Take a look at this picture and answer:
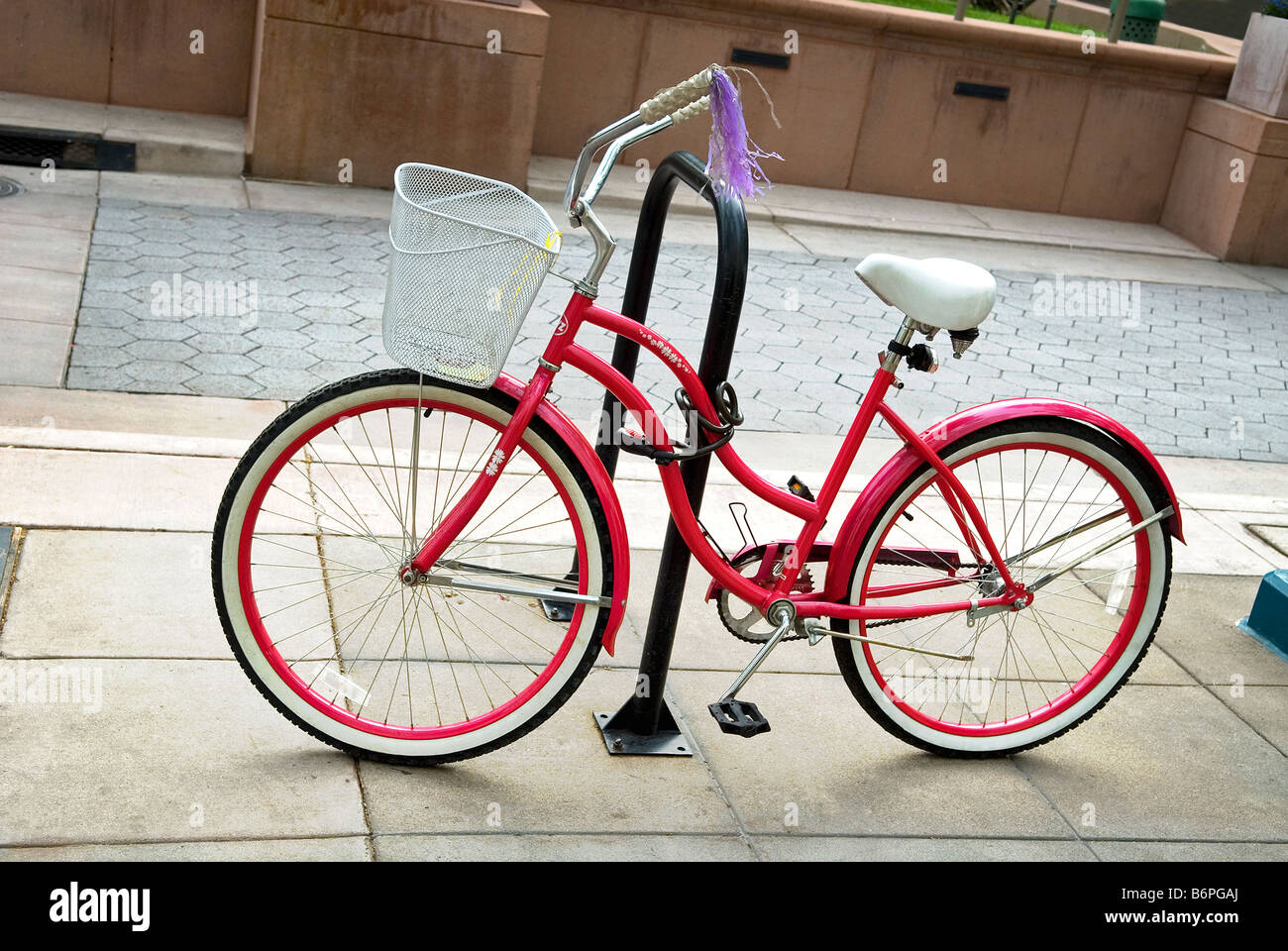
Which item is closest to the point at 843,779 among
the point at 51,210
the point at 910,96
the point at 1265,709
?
the point at 1265,709

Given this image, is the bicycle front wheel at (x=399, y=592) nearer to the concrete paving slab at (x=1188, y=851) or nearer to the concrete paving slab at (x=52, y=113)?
the concrete paving slab at (x=1188, y=851)

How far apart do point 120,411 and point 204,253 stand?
2.14 meters

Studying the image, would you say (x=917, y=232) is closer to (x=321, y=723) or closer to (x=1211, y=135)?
(x=1211, y=135)

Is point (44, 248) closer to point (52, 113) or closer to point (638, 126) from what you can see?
point (52, 113)

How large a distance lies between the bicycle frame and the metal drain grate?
229 inches

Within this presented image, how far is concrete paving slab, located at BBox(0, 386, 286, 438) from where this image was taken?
4.80 m

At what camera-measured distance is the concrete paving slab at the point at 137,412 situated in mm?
4797

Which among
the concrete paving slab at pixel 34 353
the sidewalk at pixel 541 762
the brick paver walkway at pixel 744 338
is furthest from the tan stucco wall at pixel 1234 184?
the concrete paving slab at pixel 34 353

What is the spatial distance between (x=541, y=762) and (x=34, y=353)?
3.24 metres

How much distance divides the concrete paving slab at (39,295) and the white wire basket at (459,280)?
140 inches

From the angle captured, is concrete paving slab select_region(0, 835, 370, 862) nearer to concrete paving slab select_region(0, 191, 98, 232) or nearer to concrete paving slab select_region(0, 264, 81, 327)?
concrete paving slab select_region(0, 264, 81, 327)

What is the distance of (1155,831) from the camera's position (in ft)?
11.2

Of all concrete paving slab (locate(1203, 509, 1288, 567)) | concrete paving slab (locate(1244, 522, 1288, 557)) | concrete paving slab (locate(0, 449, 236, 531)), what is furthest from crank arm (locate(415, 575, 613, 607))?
concrete paving slab (locate(1244, 522, 1288, 557))
